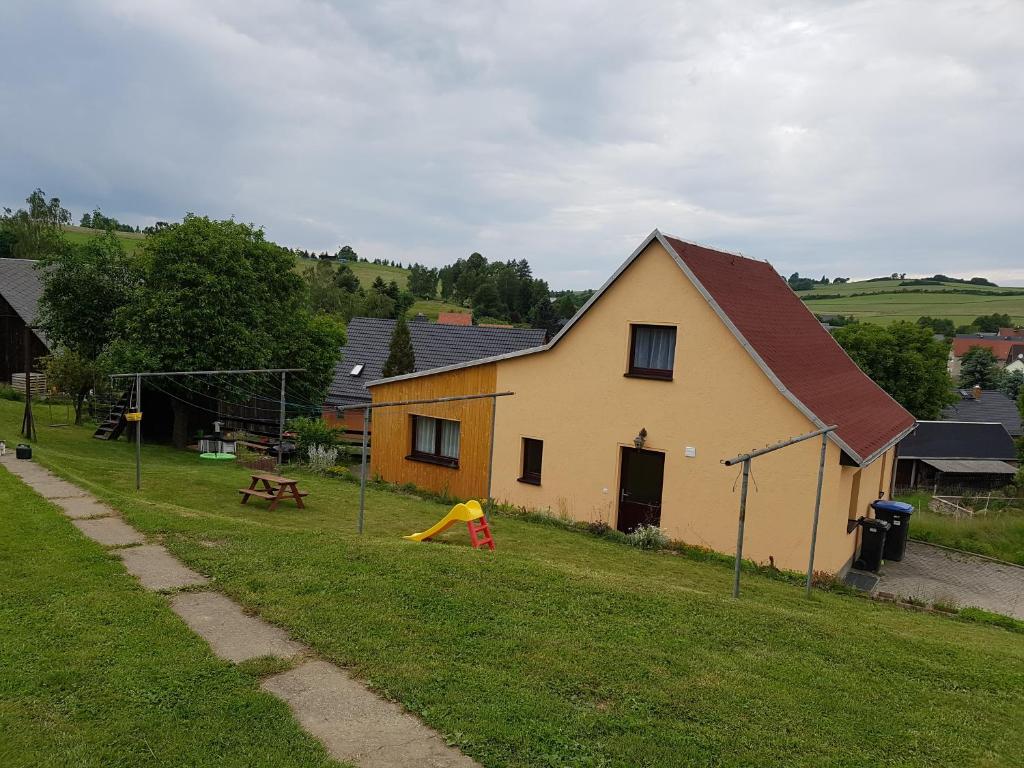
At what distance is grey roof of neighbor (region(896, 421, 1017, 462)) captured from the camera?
3612cm

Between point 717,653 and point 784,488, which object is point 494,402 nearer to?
point 784,488

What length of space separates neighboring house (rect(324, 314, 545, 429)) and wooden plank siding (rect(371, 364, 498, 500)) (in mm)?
13630

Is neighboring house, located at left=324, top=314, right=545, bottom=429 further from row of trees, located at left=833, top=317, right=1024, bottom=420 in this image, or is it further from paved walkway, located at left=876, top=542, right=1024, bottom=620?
paved walkway, located at left=876, top=542, right=1024, bottom=620

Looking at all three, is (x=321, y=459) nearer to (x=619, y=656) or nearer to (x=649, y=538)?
(x=649, y=538)

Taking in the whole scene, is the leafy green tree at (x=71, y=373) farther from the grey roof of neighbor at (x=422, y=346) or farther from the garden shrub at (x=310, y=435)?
the grey roof of neighbor at (x=422, y=346)

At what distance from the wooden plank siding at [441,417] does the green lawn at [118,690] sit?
969 cm

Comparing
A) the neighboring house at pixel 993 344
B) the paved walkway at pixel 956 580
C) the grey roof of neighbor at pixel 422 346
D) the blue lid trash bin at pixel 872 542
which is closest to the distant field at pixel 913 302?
the neighboring house at pixel 993 344

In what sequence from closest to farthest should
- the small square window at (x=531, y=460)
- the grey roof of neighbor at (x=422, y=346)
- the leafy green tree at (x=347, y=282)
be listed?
the small square window at (x=531, y=460), the grey roof of neighbor at (x=422, y=346), the leafy green tree at (x=347, y=282)

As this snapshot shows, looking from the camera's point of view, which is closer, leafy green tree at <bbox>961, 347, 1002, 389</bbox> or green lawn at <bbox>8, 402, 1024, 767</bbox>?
green lawn at <bbox>8, 402, 1024, 767</bbox>

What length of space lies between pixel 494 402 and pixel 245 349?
8.97m

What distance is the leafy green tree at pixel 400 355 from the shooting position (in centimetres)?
3353

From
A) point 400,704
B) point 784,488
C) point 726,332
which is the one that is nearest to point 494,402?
point 726,332

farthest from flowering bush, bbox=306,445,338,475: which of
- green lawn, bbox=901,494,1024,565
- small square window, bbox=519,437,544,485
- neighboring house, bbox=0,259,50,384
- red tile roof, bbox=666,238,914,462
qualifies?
neighboring house, bbox=0,259,50,384

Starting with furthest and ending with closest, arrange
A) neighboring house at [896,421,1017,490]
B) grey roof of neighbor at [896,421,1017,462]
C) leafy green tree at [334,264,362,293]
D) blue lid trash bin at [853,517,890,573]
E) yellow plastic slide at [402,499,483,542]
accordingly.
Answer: leafy green tree at [334,264,362,293] → grey roof of neighbor at [896,421,1017,462] → neighboring house at [896,421,1017,490] → blue lid trash bin at [853,517,890,573] → yellow plastic slide at [402,499,483,542]
